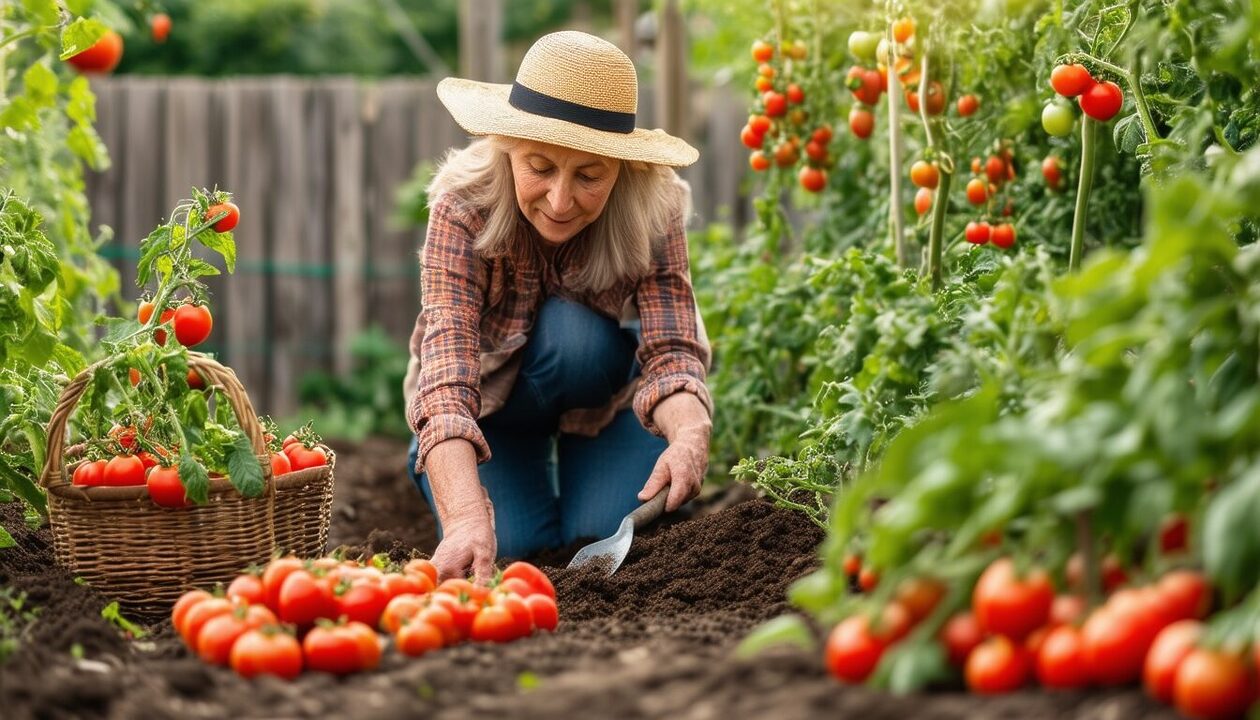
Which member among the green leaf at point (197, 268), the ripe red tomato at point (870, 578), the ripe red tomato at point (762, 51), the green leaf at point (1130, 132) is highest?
the ripe red tomato at point (762, 51)

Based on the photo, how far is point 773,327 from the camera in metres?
4.30

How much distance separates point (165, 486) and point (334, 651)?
75cm

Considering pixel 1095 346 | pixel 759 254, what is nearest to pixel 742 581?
pixel 1095 346

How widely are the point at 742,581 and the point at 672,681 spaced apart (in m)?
1.01

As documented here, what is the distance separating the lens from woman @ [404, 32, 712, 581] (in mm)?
→ 3303

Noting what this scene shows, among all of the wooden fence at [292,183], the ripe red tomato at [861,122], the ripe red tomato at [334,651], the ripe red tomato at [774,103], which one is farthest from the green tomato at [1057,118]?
the wooden fence at [292,183]

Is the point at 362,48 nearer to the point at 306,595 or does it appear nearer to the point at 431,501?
the point at 431,501

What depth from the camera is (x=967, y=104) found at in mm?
3789

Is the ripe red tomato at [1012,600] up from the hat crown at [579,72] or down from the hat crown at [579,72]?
down

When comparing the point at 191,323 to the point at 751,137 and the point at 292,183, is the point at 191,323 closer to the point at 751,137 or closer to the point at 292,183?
the point at 751,137

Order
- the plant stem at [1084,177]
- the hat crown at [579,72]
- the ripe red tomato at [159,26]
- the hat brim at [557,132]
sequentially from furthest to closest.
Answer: the ripe red tomato at [159,26] → the hat crown at [579,72] → the hat brim at [557,132] → the plant stem at [1084,177]

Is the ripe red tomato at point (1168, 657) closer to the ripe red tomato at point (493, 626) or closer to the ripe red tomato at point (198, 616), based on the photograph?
the ripe red tomato at point (493, 626)

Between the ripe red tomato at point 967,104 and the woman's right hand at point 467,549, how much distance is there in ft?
5.82

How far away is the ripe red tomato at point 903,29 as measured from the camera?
354 cm
